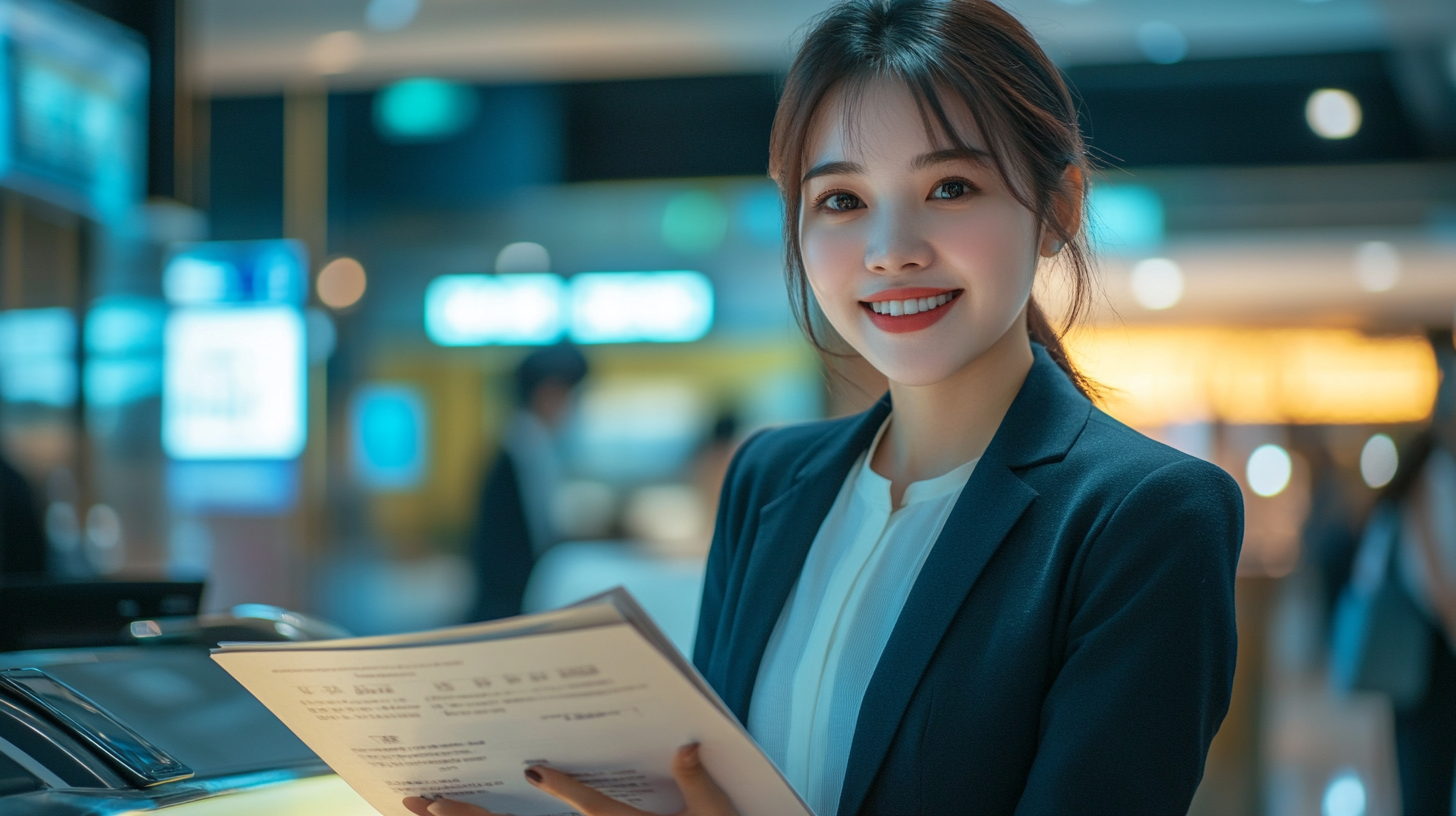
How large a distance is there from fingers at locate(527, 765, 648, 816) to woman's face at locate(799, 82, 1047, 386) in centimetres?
44

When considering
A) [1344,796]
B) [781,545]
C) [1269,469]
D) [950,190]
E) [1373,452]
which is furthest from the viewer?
[1269,469]

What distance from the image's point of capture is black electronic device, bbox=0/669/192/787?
1.09 metres

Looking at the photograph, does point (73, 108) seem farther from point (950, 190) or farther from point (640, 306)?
point (640, 306)

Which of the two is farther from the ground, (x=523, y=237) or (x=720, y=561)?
(x=523, y=237)

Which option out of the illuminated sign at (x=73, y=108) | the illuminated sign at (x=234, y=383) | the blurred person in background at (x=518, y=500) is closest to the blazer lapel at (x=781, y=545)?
the illuminated sign at (x=73, y=108)

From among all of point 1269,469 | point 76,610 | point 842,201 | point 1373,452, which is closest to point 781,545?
point 842,201

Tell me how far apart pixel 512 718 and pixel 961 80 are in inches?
24.7

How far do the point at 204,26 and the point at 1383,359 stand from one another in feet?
25.7

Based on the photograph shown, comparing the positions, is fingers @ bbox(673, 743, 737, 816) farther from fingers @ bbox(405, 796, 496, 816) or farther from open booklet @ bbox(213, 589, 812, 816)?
fingers @ bbox(405, 796, 496, 816)

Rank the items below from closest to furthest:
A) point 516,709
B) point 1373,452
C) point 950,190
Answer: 1. point 516,709
2. point 950,190
3. point 1373,452

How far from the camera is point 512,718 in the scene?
0.87 metres

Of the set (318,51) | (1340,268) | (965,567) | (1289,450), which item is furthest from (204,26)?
(1289,450)

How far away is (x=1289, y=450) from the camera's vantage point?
9.12m

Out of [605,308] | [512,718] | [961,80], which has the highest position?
[605,308]
